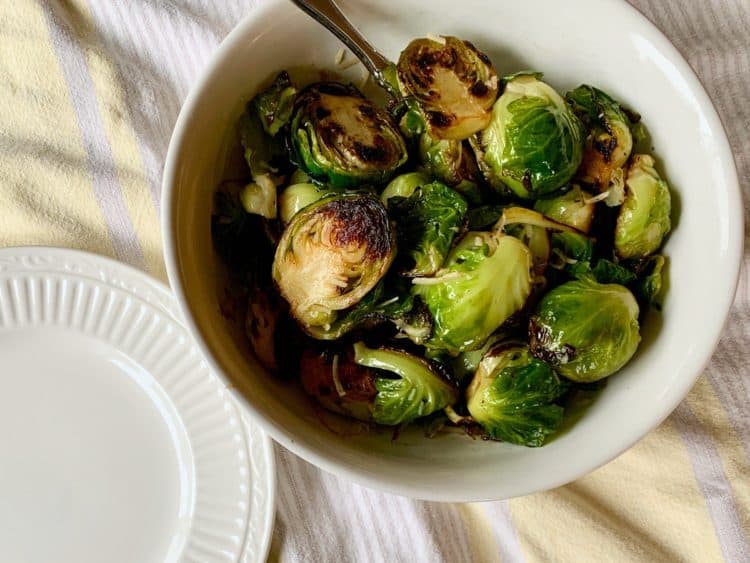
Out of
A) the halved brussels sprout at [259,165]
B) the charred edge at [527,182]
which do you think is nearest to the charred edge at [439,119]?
the charred edge at [527,182]

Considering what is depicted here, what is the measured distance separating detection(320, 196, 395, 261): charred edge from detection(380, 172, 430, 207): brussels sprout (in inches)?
3.8

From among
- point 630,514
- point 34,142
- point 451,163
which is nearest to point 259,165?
point 451,163

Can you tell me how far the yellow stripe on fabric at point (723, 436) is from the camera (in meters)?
1.31

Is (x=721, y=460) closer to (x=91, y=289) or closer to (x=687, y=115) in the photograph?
(x=687, y=115)

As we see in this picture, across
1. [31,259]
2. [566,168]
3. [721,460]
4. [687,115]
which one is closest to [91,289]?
[31,259]

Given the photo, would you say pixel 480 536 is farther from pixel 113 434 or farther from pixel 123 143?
pixel 123 143

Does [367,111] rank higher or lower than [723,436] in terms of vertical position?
higher

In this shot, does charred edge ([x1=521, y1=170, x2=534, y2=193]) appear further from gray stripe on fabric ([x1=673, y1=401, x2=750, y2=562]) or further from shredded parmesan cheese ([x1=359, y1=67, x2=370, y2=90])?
gray stripe on fabric ([x1=673, y1=401, x2=750, y2=562])

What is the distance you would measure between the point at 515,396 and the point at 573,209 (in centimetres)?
28

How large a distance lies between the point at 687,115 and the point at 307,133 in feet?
1.65

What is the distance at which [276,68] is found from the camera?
1.04 meters

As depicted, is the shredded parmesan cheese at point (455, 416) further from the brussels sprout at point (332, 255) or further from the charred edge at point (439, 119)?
the charred edge at point (439, 119)

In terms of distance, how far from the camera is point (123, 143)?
1363 millimetres

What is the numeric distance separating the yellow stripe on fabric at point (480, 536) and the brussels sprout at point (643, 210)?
0.60m
